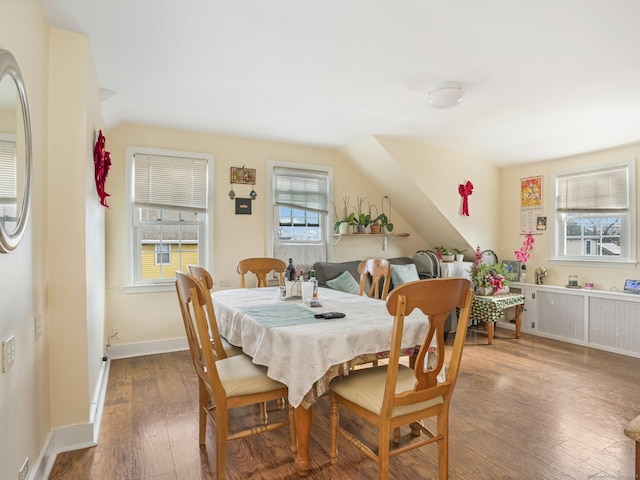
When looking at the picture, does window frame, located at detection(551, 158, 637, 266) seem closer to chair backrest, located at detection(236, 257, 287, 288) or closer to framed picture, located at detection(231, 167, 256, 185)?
chair backrest, located at detection(236, 257, 287, 288)

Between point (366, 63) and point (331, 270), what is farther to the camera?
point (331, 270)

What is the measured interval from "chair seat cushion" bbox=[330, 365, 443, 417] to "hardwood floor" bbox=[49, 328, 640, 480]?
48 cm

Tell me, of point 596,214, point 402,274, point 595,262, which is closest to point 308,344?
point 402,274

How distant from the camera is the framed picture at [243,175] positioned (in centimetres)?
455

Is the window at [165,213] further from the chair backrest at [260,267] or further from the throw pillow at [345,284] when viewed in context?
the throw pillow at [345,284]

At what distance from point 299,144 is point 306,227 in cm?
109

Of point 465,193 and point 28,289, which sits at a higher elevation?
point 465,193

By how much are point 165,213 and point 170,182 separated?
13.9 inches

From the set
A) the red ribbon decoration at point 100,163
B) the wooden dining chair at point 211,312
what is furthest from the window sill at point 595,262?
the red ribbon decoration at point 100,163

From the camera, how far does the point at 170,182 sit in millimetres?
4230

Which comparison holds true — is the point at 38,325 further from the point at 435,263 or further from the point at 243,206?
the point at 435,263

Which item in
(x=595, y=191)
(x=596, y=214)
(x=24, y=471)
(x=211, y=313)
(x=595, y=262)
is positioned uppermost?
(x=595, y=191)

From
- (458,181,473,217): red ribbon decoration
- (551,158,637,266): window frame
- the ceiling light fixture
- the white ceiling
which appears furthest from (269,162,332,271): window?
(551,158,637,266): window frame

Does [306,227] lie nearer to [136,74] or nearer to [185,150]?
[185,150]
